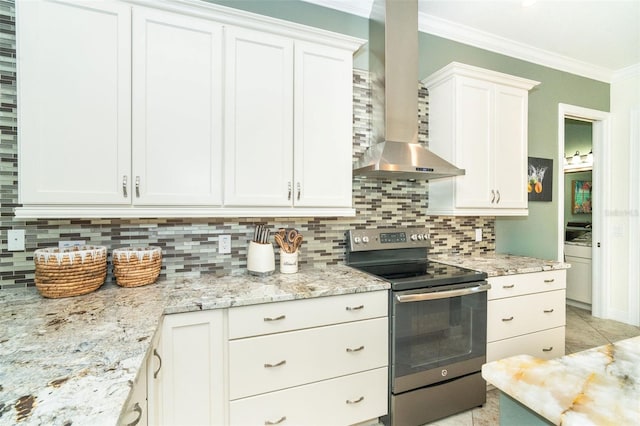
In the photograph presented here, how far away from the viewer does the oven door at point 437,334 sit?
1.77 m

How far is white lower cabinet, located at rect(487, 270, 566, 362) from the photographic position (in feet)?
6.94

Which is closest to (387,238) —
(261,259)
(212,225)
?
(261,259)

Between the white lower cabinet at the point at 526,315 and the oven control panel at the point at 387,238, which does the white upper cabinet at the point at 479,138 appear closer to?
the oven control panel at the point at 387,238

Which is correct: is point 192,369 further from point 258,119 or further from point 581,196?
point 581,196

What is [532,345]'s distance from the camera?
2.28m

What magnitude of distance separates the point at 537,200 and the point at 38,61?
4.00m

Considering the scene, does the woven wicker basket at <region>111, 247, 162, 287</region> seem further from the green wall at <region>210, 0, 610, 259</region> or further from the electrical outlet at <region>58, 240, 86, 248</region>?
the green wall at <region>210, 0, 610, 259</region>

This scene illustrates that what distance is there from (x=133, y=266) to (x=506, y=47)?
3.66 meters

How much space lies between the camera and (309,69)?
6.26 feet

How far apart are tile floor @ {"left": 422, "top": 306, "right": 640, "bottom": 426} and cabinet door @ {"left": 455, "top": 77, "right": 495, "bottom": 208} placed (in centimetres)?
143

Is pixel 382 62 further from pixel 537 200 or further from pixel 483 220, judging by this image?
pixel 537 200

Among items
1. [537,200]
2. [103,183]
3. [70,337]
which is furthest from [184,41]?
[537,200]

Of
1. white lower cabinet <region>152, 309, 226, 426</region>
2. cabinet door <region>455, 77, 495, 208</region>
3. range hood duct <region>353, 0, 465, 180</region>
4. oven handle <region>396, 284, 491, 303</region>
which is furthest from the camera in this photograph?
cabinet door <region>455, 77, 495, 208</region>

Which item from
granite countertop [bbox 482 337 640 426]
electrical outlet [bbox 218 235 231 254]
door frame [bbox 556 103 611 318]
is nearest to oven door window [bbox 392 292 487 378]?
granite countertop [bbox 482 337 640 426]
